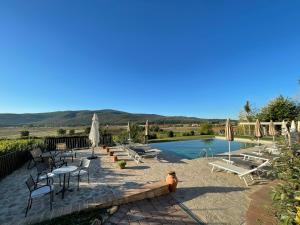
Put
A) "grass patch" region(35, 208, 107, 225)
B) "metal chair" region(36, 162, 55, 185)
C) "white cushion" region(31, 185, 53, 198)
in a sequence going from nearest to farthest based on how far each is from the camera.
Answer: "grass patch" region(35, 208, 107, 225)
"white cushion" region(31, 185, 53, 198)
"metal chair" region(36, 162, 55, 185)

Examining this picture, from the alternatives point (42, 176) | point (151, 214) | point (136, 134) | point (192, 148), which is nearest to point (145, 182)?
point (151, 214)

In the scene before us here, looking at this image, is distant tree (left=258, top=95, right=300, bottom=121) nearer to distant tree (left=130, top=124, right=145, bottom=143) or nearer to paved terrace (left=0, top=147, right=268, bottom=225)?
distant tree (left=130, top=124, right=145, bottom=143)

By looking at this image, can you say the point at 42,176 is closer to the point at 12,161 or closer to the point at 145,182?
the point at 12,161

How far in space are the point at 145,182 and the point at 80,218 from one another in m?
2.86

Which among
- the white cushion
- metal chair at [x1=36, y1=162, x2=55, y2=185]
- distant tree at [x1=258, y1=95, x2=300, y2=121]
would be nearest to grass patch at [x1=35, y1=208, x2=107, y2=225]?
the white cushion

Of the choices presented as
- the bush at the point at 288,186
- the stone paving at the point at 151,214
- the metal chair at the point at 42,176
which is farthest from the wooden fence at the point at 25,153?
the bush at the point at 288,186

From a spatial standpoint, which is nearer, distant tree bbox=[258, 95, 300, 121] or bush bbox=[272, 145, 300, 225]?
bush bbox=[272, 145, 300, 225]

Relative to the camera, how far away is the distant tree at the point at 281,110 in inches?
1038

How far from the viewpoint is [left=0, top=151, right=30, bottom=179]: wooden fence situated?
7.79 metres

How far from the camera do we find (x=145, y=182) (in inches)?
259

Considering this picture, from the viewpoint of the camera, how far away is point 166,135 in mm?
28672

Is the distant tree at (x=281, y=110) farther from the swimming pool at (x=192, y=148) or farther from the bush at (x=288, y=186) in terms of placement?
the bush at (x=288, y=186)

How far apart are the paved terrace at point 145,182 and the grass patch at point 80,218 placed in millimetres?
342

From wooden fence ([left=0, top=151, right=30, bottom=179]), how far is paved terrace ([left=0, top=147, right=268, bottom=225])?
0.96 feet
